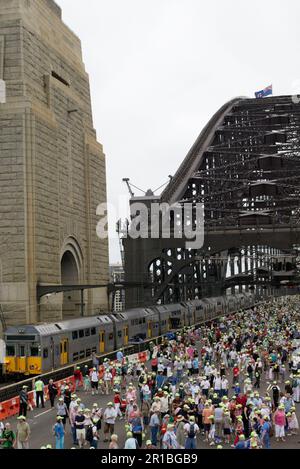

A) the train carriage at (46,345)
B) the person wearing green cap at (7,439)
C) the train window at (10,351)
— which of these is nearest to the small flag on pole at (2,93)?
the train carriage at (46,345)

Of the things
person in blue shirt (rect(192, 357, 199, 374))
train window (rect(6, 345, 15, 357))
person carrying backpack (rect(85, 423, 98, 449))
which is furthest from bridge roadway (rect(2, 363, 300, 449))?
train window (rect(6, 345, 15, 357))

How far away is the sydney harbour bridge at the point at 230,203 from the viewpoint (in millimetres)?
67000

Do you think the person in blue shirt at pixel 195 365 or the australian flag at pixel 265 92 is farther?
the australian flag at pixel 265 92

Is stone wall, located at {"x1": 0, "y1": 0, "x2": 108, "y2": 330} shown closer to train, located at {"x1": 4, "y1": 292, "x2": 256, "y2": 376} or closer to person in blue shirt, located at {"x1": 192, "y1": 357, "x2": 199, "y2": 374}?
train, located at {"x1": 4, "y1": 292, "x2": 256, "y2": 376}

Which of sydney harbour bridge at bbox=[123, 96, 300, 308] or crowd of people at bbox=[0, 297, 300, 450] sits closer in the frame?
crowd of people at bbox=[0, 297, 300, 450]

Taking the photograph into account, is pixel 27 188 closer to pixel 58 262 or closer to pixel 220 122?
pixel 58 262

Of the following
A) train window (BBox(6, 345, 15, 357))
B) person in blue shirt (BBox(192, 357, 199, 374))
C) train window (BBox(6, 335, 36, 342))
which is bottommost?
person in blue shirt (BBox(192, 357, 199, 374))

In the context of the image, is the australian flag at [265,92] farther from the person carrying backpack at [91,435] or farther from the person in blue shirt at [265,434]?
the person carrying backpack at [91,435]

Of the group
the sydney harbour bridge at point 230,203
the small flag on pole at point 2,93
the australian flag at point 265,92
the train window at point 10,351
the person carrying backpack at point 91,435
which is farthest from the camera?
the australian flag at point 265,92

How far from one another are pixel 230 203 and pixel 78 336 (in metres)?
45.3

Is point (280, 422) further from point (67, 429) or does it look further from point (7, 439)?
point (7, 439)

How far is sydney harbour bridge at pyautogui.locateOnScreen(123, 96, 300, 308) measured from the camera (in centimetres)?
6700

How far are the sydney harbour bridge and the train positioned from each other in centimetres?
394

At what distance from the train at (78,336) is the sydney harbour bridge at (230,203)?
394 cm
